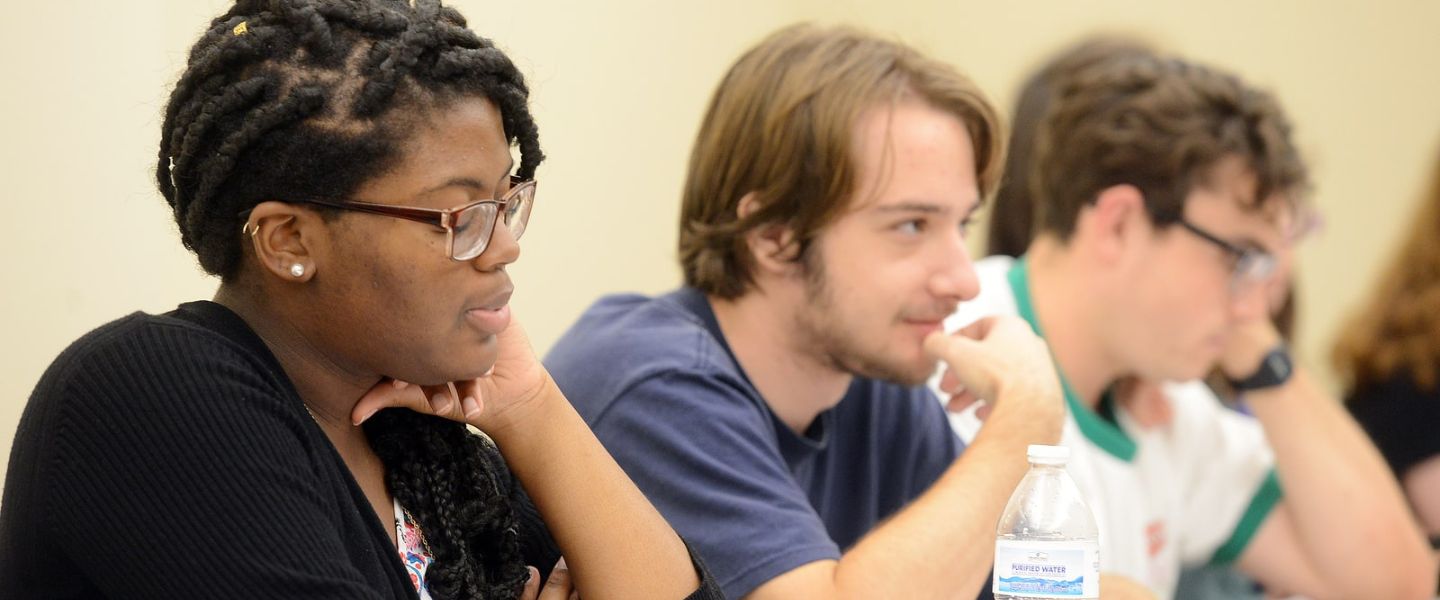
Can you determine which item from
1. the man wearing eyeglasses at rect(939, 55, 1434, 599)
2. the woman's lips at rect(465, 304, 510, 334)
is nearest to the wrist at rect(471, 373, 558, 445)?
the woman's lips at rect(465, 304, 510, 334)

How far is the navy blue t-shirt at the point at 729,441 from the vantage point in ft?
5.97

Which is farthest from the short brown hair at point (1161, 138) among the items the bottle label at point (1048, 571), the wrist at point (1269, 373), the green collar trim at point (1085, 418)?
the bottle label at point (1048, 571)

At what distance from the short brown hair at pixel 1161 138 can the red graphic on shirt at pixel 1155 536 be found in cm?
56

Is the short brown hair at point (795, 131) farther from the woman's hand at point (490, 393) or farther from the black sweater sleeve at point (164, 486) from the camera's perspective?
the black sweater sleeve at point (164, 486)

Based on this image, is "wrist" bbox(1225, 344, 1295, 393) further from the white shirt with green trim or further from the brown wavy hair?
the brown wavy hair

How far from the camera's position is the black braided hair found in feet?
4.29

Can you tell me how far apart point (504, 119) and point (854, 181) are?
30.2 inches

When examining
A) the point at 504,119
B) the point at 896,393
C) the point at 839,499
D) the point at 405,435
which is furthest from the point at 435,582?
the point at 896,393

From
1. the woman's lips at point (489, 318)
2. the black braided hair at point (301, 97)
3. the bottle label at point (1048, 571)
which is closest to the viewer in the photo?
the black braided hair at point (301, 97)

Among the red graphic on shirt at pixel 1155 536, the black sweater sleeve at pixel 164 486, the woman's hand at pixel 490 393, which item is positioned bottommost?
the red graphic on shirt at pixel 1155 536

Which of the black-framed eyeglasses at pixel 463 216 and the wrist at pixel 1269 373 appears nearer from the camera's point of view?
the black-framed eyeglasses at pixel 463 216

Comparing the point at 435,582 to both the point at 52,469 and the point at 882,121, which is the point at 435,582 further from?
the point at 882,121

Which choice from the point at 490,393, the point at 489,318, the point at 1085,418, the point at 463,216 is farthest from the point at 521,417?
the point at 1085,418

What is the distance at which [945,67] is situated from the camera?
7.23 feet
